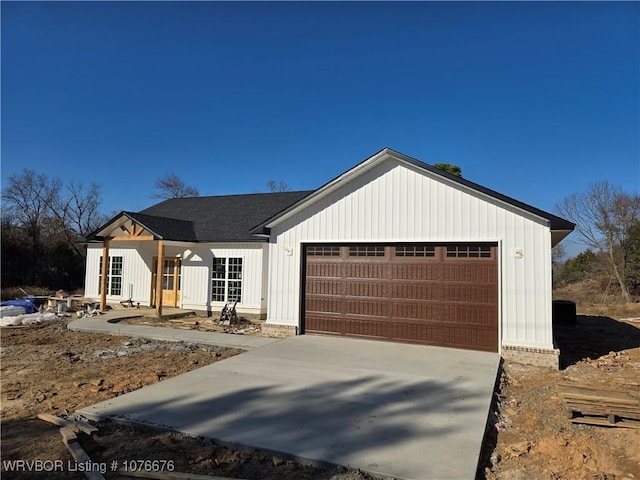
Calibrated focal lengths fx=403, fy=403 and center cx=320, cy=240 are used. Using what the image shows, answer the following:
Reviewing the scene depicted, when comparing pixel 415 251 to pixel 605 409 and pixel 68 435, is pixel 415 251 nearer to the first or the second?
pixel 605 409

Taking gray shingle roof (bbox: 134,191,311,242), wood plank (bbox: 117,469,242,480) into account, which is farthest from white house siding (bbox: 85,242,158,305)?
wood plank (bbox: 117,469,242,480)

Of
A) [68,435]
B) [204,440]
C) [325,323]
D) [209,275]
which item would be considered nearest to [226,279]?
[209,275]

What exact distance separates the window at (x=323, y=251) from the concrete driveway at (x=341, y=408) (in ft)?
10.6

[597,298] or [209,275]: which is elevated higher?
[209,275]

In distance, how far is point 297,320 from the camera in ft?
36.4

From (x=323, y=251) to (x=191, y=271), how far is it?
7.19 metres

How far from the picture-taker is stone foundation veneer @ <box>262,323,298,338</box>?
11.1m

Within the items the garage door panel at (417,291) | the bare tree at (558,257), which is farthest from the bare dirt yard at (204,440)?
the bare tree at (558,257)

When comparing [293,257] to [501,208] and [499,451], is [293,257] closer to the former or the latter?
[501,208]

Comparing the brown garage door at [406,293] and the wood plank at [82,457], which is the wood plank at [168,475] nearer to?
the wood plank at [82,457]

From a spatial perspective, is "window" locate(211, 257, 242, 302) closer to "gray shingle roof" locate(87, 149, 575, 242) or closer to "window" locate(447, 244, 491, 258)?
"gray shingle roof" locate(87, 149, 575, 242)

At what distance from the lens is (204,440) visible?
439 centimetres

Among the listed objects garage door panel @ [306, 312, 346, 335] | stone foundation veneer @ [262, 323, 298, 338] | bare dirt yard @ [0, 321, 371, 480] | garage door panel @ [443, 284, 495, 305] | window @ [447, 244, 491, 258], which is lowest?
bare dirt yard @ [0, 321, 371, 480]

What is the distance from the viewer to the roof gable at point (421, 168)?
8555 mm
